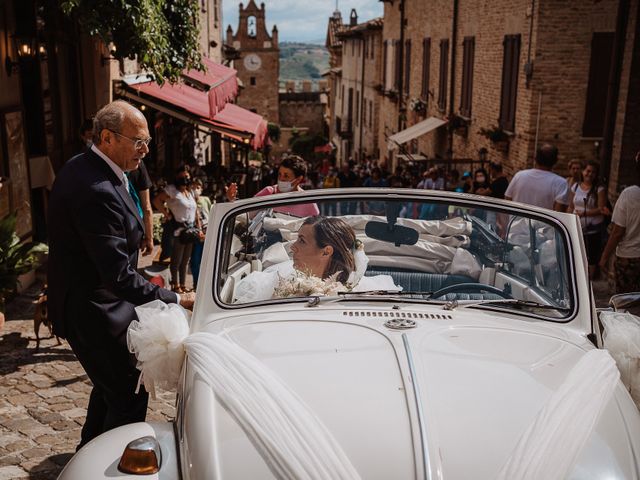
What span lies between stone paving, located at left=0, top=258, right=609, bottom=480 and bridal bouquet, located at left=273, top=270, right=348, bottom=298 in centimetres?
185

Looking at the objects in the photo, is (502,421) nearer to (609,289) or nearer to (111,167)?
(111,167)

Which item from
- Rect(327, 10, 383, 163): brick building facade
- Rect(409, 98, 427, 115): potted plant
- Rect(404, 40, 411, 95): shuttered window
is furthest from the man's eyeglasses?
Rect(327, 10, 383, 163): brick building facade

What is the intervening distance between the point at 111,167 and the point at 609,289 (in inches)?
293

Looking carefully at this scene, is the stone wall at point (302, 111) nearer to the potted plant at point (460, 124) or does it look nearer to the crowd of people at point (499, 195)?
the potted plant at point (460, 124)

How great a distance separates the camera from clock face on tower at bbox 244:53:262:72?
242ft

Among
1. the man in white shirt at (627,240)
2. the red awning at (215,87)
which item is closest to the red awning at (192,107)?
the red awning at (215,87)

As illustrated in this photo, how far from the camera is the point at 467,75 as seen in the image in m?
20.4

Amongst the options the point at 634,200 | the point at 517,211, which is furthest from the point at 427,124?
the point at 517,211

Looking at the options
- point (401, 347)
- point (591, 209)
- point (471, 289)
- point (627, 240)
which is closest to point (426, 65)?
point (591, 209)

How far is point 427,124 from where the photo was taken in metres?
23.4

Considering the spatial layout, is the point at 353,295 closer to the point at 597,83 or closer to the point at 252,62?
the point at 597,83

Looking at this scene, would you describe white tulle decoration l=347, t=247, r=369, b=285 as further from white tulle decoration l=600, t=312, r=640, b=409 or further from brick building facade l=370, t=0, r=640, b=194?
brick building facade l=370, t=0, r=640, b=194

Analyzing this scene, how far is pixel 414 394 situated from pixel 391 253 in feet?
4.57

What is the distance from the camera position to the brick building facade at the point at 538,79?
11.8 m
